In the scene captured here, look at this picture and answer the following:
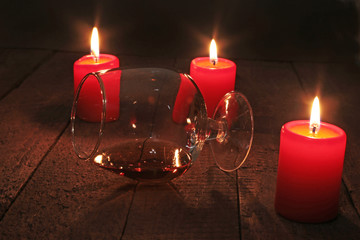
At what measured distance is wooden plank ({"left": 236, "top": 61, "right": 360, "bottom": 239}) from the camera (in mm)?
810

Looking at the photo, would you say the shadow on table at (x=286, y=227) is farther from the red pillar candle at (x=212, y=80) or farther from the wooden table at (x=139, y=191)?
the red pillar candle at (x=212, y=80)

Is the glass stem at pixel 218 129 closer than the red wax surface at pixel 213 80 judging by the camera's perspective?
Yes

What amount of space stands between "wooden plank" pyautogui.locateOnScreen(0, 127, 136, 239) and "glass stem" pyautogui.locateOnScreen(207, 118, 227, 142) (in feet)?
0.67

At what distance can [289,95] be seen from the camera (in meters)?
1.51

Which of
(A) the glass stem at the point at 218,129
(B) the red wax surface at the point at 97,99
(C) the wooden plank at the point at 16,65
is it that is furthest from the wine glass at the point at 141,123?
(C) the wooden plank at the point at 16,65

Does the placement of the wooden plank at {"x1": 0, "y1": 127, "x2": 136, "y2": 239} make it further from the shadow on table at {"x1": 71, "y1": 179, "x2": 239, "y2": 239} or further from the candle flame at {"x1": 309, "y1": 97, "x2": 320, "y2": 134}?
the candle flame at {"x1": 309, "y1": 97, "x2": 320, "y2": 134}

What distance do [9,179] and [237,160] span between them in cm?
46

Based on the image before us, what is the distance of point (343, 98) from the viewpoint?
4.92 feet

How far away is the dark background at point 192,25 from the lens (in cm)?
214

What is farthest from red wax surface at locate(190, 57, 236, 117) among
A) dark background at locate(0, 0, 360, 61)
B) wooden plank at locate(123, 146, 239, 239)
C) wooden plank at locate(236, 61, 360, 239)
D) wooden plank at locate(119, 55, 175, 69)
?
dark background at locate(0, 0, 360, 61)

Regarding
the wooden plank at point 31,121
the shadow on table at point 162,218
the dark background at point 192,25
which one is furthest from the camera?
the dark background at point 192,25

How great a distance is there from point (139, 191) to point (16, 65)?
3.39ft

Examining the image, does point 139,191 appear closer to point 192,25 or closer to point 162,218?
point 162,218

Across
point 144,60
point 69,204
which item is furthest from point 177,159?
point 144,60
